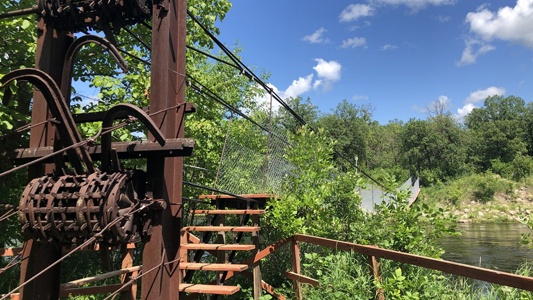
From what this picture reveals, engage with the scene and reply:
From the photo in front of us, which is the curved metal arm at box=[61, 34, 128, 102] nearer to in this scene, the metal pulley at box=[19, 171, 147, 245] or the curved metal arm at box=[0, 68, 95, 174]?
the curved metal arm at box=[0, 68, 95, 174]

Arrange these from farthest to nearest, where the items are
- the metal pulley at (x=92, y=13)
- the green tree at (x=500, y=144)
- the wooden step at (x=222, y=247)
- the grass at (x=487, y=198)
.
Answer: the green tree at (x=500, y=144) < the grass at (x=487, y=198) < the wooden step at (x=222, y=247) < the metal pulley at (x=92, y=13)

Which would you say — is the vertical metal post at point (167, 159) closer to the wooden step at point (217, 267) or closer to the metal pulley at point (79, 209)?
the metal pulley at point (79, 209)

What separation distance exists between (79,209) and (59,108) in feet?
1.76

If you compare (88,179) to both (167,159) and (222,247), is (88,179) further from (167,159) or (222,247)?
(222,247)

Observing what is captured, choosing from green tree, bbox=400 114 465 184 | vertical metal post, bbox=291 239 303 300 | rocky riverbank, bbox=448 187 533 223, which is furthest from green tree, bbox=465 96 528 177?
vertical metal post, bbox=291 239 303 300

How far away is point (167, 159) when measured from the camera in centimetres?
237

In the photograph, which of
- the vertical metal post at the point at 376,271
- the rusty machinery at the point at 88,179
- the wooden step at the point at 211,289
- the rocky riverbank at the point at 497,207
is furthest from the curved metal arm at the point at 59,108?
the rocky riverbank at the point at 497,207

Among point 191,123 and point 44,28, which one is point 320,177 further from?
point 44,28

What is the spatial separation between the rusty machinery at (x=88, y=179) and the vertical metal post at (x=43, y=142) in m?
0.12

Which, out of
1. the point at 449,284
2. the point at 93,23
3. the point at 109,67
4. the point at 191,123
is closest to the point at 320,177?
the point at 449,284

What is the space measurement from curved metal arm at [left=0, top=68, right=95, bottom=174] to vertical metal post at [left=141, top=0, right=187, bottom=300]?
1.08ft

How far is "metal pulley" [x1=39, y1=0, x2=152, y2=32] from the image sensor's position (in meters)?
2.12

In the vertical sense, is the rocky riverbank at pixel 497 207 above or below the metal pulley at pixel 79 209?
below

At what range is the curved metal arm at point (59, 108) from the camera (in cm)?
190
